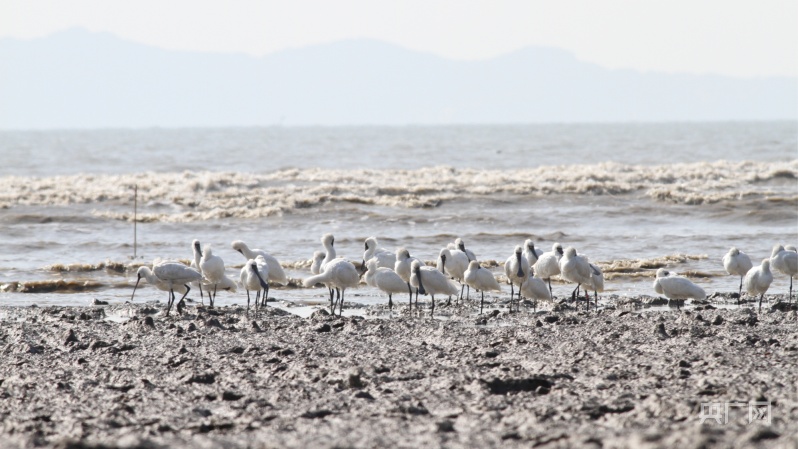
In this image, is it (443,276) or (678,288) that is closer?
(678,288)

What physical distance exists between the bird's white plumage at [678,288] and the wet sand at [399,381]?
4.26 ft

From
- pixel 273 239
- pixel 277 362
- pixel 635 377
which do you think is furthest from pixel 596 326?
pixel 273 239

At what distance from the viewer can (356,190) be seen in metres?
36.6

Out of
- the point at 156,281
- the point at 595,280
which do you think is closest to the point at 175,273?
the point at 156,281

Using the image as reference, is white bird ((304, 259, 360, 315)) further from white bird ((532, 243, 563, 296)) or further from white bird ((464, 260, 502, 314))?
white bird ((532, 243, 563, 296))

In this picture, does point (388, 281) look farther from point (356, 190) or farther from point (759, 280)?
point (356, 190)

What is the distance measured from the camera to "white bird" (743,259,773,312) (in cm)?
1346

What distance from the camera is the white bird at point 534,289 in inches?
555

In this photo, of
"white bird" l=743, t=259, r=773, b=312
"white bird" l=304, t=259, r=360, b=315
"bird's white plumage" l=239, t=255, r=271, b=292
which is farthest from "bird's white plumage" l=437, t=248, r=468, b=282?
"white bird" l=743, t=259, r=773, b=312

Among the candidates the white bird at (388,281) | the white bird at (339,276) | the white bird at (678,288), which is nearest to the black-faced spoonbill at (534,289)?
the white bird at (678,288)

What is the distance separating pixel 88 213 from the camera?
29.8 m

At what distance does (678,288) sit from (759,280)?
1042 mm

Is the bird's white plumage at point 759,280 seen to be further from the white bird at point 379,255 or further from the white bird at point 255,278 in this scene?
the white bird at point 255,278

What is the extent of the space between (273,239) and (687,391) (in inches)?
705
